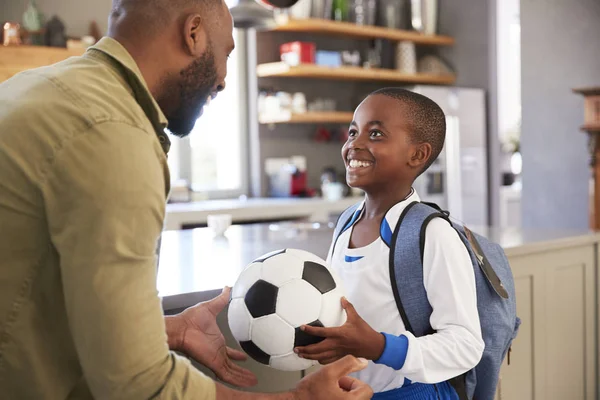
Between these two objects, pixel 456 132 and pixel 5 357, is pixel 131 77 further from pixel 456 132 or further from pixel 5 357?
pixel 456 132

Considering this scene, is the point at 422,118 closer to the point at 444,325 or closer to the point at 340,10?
the point at 444,325

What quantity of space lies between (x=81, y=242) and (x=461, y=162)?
5.34m

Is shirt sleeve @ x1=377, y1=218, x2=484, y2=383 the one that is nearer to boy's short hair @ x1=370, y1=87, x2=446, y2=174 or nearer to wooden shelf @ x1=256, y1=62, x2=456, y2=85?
boy's short hair @ x1=370, y1=87, x2=446, y2=174

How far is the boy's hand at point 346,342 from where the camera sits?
1.26 metres

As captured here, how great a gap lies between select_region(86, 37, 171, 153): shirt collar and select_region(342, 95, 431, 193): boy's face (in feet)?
1.96

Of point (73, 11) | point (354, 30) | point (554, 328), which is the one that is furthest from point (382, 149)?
point (354, 30)

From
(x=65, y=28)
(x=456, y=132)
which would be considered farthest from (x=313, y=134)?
(x=65, y=28)

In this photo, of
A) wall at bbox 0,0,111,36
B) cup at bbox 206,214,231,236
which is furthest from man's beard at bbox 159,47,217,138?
wall at bbox 0,0,111,36

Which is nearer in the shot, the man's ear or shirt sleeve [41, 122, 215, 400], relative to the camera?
shirt sleeve [41, 122, 215, 400]

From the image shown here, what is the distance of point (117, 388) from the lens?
0.95 m

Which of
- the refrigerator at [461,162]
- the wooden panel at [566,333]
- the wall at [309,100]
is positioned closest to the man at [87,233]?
the wooden panel at [566,333]

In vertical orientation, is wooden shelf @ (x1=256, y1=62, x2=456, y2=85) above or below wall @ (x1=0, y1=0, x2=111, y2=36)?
below

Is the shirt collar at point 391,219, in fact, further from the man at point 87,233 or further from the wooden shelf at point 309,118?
the wooden shelf at point 309,118

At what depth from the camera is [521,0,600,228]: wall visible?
14.0 ft
